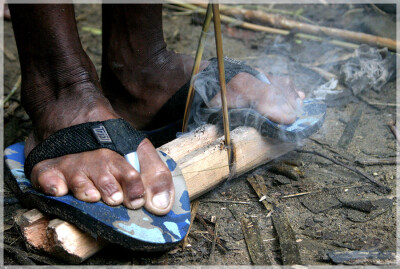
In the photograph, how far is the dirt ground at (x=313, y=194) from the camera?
145 centimetres

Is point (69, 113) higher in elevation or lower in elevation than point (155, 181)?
higher

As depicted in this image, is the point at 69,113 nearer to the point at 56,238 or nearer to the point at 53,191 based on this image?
the point at 53,191

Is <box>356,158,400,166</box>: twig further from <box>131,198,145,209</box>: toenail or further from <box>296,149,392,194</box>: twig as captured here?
<box>131,198,145,209</box>: toenail

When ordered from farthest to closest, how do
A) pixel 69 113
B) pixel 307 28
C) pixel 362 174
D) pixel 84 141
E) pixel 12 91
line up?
pixel 307 28 < pixel 12 91 < pixel 362 174 < pixel 69 113 < pixel 84 141

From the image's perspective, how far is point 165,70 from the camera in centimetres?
203

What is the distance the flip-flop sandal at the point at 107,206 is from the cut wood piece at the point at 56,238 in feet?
0.10

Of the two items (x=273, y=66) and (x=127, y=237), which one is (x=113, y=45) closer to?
(x=127, y=237)

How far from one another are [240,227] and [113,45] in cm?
103

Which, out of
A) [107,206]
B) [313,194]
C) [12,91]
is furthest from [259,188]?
[12,91]

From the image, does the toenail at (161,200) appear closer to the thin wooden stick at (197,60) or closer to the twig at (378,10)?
the thin wooden stick at (197,60)

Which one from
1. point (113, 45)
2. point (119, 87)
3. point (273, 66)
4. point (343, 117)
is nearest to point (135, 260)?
point (119, 87)

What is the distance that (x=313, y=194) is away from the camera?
5.79 feet

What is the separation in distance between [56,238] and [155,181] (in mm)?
360

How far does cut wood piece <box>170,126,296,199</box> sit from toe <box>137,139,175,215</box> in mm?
122
